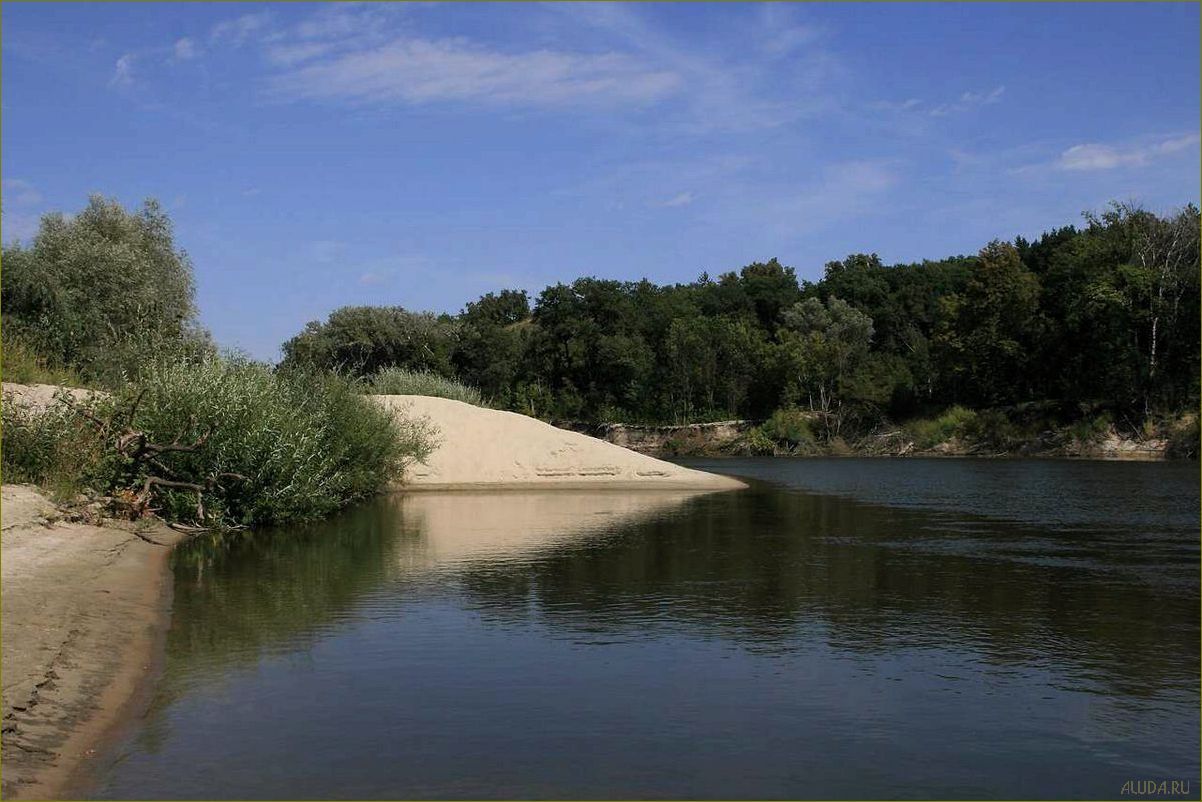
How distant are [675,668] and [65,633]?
7701 mm

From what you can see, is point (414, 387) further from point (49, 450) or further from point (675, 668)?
point (675, 668)

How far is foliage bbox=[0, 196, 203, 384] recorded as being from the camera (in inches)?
1475

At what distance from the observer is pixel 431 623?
15625 millimetres

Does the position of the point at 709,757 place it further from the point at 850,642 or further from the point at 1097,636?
the point at 1097,636

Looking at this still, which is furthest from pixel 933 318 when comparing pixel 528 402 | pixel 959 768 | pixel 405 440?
pixel 959 768

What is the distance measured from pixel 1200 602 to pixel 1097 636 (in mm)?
3693

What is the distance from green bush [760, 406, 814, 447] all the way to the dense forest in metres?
1.48

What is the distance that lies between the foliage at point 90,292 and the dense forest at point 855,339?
1784cm

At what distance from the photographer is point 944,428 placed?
2918 inches

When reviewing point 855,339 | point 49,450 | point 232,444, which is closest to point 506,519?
point 232,444

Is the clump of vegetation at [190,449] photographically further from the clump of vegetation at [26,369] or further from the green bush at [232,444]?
the clump of vegetation at [26,369]

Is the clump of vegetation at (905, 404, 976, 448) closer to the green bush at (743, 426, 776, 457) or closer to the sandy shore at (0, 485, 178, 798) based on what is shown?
the green bush at (743, 426, 776, 457)

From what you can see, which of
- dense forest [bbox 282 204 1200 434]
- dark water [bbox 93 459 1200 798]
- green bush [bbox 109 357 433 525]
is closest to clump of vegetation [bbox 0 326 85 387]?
green bush [bbox 109 357 433 525]

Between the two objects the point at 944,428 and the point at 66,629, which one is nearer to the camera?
the point at 66,629
